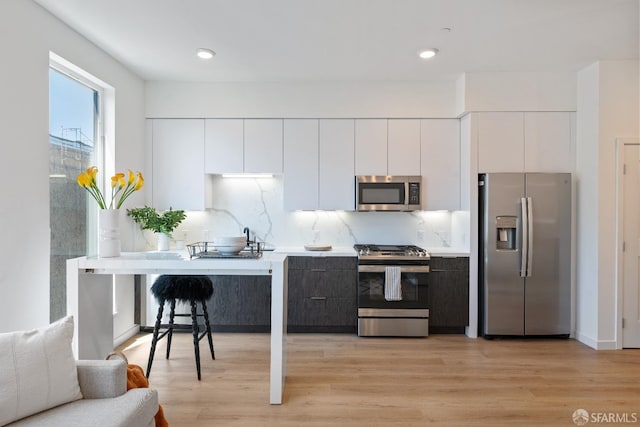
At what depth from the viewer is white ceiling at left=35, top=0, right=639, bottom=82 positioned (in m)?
2.60

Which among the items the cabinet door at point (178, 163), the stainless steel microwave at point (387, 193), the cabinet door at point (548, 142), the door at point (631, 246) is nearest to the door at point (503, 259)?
the cabinet door at point (548, 142)

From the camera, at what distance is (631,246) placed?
3.48 meters

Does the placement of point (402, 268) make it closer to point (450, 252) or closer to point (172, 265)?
point (450, 252)

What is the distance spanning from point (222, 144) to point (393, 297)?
2.50 m

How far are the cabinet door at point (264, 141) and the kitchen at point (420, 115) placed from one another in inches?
3.9

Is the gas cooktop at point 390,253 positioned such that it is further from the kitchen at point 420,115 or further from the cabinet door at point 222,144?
the cabinet door at point 222,144

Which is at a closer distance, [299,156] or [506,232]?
[506,232]

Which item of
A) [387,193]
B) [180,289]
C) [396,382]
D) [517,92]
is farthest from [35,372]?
[517,92]

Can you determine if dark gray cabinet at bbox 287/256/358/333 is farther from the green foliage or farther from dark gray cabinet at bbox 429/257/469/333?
the green foliage

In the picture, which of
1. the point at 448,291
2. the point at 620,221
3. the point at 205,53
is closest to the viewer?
the point at 205,53

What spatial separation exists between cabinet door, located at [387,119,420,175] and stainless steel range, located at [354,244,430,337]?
99 cm

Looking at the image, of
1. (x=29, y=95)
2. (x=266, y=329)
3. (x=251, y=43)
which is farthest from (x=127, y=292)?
(x=251, y=43)

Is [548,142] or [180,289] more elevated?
[548,142]

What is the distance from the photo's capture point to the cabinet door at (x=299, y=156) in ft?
13.6
